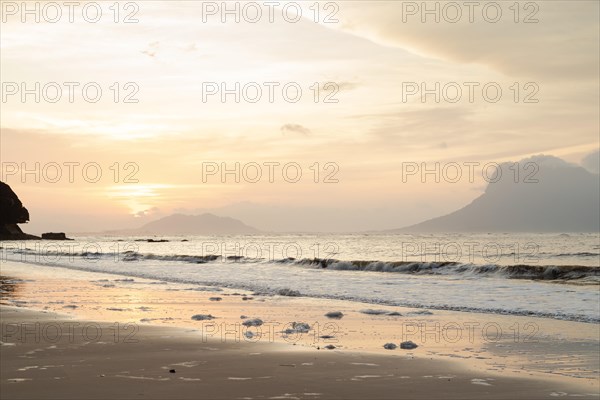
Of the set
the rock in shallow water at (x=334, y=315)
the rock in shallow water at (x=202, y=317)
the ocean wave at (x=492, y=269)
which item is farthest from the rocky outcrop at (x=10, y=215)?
the rock in shallow water at (x=334, y=315)

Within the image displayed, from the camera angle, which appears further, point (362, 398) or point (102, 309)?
point (102, 309)

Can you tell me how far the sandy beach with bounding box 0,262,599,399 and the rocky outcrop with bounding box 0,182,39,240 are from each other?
14438 centimetres

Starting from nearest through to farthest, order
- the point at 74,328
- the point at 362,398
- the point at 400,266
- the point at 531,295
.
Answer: the point at 362,398 < the point at 74,328 < the point at 531,295 < the point at 400,266

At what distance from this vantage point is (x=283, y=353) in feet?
38.3

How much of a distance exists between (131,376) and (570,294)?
19.4 metres

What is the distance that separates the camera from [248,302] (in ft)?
71.2

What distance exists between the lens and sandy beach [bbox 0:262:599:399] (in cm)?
880

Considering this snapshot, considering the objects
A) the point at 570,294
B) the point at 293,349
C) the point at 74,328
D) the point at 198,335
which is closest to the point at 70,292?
the point at 74,328

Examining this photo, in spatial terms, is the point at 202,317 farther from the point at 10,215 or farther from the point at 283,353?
the point at 10,215

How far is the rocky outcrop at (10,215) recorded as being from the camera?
15188cm

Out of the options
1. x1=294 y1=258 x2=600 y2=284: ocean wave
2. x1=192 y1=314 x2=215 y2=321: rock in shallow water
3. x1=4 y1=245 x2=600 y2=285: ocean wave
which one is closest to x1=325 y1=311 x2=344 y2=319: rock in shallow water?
x1=192 y1=314 x2=215 y2=321: rock in shallow water

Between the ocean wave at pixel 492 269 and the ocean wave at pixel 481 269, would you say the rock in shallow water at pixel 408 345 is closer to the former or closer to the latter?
the ocean wave at pixel 481 269

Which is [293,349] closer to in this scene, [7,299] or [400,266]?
[7,299]

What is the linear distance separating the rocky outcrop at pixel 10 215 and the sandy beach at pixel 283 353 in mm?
144377
